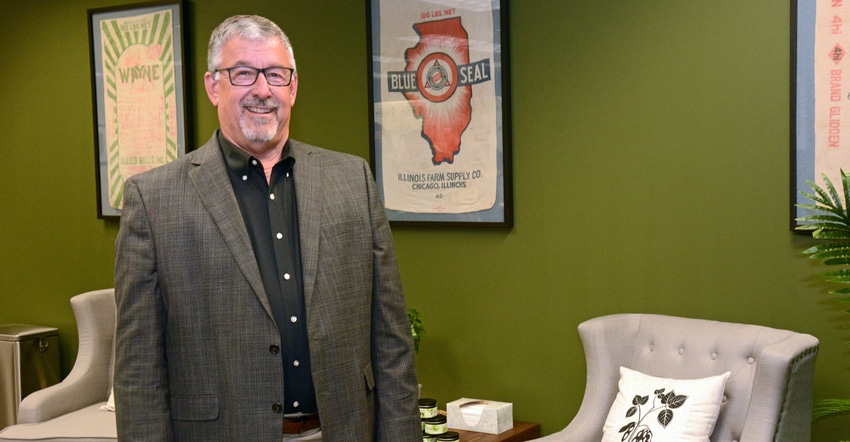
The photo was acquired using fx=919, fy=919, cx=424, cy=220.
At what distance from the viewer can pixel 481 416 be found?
3504 millimetres

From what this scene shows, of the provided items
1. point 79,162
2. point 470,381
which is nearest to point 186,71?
point 79,162

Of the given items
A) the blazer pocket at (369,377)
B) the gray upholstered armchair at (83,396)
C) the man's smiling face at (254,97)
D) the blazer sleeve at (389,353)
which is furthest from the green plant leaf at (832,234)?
the gray upholstered armchair at (83,396)

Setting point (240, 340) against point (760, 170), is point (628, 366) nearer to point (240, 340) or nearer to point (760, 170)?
point (760, 170)

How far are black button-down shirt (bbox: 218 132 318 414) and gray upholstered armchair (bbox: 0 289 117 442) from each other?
1.89 metres

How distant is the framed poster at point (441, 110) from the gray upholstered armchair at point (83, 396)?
1478mm

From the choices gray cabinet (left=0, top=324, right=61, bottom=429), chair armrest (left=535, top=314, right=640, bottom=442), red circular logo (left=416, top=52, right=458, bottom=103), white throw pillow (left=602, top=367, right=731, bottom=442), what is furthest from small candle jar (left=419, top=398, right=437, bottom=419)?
gray cabinet (left=0, top=324, right=61, bottom=429)

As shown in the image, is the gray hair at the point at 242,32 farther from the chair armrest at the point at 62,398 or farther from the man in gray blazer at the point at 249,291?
the chair armrest at the point at 62,398

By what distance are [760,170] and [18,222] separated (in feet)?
13.0

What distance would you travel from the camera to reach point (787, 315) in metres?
3.10

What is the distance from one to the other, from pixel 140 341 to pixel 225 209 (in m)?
0.35

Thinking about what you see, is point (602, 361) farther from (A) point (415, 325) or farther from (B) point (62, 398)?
(B) point (62, 398)

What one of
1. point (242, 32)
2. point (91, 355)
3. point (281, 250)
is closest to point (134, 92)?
point (91, 355)

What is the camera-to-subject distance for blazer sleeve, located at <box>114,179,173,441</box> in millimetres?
2012

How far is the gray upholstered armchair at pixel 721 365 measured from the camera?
8.62 feet
